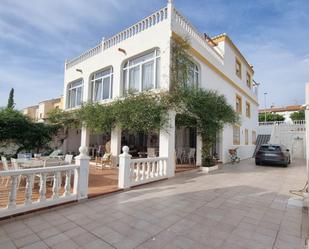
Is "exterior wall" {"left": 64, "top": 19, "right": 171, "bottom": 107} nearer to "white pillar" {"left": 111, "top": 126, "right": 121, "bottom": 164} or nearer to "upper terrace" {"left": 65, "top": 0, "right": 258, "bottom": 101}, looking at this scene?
"upper terrace" {"left": 65, "top": 0, "right": 258, "bottom": 101}

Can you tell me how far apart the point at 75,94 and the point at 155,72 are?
883cm

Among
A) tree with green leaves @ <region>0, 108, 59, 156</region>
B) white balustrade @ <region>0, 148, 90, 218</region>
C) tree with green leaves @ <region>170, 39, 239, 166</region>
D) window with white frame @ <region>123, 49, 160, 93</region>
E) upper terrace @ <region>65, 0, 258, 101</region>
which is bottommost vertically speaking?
white balustrade @ <region>0, 148, 90, 218</region>

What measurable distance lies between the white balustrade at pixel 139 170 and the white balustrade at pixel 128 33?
21.8ft

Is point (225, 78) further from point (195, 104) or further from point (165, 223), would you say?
point (165, 223)

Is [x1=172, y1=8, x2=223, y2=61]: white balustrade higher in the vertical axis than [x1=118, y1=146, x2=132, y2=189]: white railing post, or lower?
higher

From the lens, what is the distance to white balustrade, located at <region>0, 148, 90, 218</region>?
3951 mm

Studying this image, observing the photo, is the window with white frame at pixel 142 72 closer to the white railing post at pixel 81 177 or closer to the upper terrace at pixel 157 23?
the upper terrace at pixel 157 23

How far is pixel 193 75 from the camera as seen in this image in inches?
436

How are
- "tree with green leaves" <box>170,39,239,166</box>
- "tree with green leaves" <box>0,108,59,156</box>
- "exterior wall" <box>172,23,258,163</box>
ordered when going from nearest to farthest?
"tree with green leaves" <box>170,39,239,166</box> → "exterior wall" <box>172,23,258,163</box> → "tree with green leaves" <box>0,108,59,156</box>

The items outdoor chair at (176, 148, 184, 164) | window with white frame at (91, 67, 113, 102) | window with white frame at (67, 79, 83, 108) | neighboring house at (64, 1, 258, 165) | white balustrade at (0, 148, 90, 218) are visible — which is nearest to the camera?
white balustrade at (0, 148, 90, 218)

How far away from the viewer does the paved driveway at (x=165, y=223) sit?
10.4 feet

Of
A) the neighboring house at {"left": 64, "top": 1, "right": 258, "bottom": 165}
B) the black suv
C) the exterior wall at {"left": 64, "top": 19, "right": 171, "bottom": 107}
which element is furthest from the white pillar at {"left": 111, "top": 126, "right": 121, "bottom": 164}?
the black suv

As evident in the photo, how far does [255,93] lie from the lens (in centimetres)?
2347

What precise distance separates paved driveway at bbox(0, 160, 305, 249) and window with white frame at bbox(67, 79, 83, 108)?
11.4m
